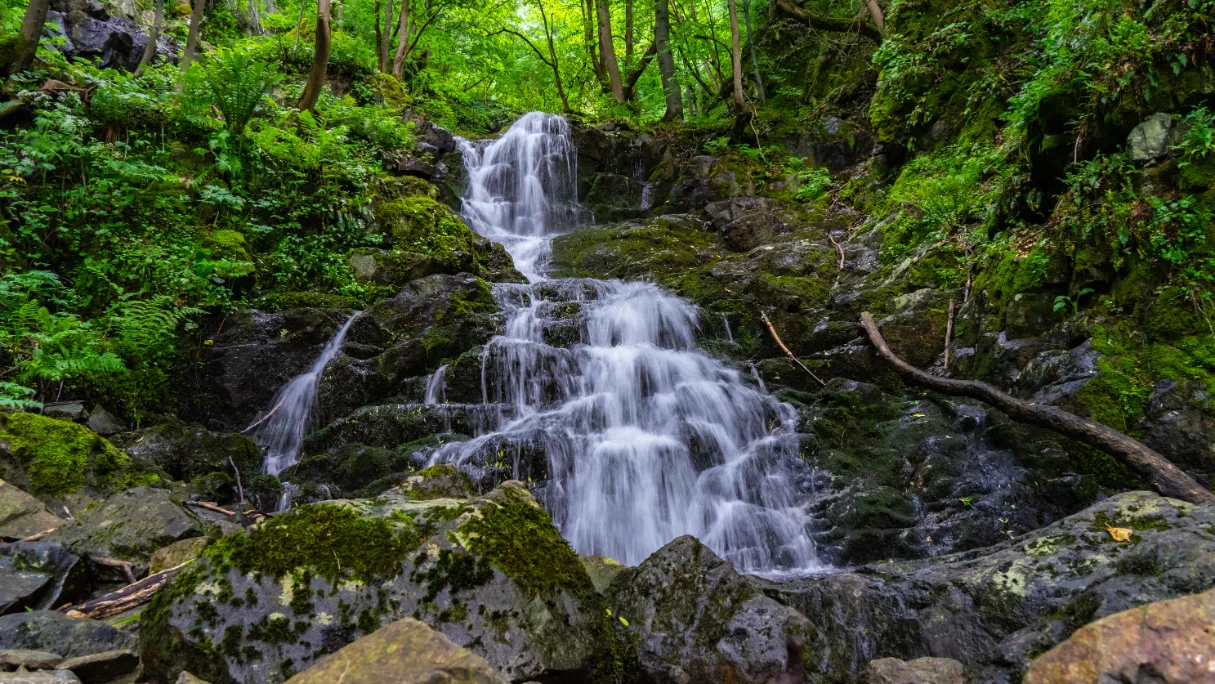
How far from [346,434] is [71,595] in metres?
3.45

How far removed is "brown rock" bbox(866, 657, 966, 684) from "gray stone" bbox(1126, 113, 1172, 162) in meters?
5.24

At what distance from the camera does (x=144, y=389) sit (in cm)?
667

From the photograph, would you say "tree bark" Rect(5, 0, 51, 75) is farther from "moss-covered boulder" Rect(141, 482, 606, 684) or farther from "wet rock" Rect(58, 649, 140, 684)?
"wet rock" Rect(58, 649, 140, 684)

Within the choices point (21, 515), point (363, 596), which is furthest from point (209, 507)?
point (363, 596)

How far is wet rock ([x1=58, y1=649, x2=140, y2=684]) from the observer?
2100 millimetres

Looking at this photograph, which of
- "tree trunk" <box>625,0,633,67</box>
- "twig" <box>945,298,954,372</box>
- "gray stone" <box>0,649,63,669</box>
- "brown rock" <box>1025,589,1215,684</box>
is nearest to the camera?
"brown rock" <box>1025,589,1215,684</box>

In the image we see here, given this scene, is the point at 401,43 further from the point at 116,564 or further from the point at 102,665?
the point at 102,665

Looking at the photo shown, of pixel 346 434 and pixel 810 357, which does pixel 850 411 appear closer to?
pixel 810 357

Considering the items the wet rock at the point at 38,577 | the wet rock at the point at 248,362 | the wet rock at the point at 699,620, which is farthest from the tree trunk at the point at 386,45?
the wet rock at the point at 699,620

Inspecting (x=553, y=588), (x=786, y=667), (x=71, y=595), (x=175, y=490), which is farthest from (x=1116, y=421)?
(x=175, y=490)

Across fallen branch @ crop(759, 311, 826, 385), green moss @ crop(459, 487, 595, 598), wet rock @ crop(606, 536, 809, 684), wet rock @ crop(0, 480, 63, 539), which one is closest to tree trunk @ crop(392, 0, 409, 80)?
fallen branch @ crop(759, 311, 826, 385)

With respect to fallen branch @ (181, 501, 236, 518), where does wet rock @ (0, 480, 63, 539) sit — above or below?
above

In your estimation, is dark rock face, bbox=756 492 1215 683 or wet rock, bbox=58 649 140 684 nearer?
wet rock, bbox=58 649 140 684

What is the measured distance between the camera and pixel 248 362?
24.4 ft
